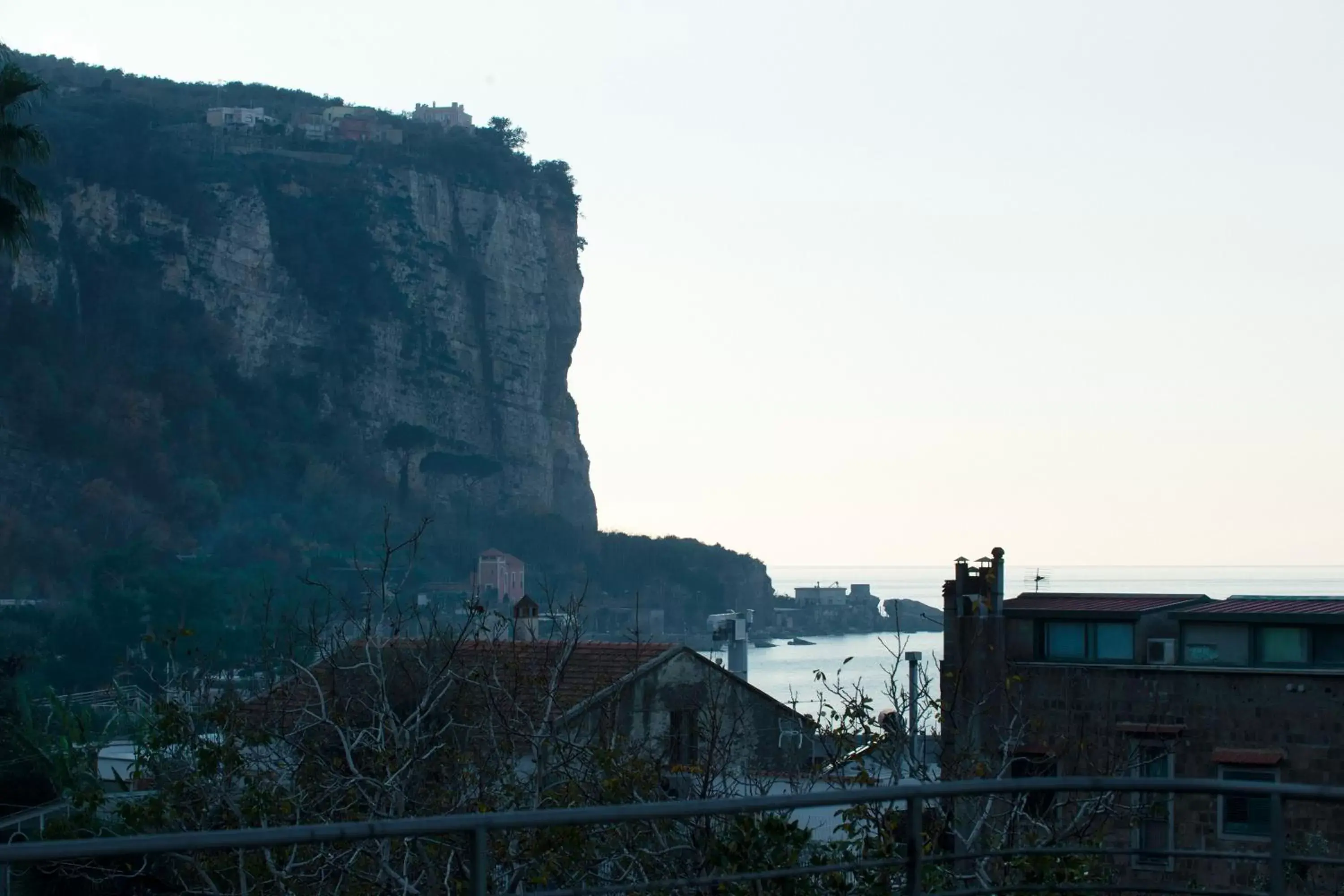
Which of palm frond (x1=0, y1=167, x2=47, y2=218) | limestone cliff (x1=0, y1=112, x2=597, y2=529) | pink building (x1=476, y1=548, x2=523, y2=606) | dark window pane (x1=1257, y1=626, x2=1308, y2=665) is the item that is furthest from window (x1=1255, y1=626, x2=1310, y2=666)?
pink building (x1=476, y1=548, x2=523, y2=606)

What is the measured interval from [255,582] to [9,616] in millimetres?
21608

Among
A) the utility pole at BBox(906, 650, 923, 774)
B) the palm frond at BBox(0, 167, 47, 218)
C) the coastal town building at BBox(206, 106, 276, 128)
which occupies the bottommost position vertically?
the utility pole at BBox(906, 650, 923, 774)

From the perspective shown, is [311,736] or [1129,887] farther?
[311,736]

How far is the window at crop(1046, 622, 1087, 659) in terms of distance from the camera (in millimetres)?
23109

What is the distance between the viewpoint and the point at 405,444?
490ft

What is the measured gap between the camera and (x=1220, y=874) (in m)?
18.8

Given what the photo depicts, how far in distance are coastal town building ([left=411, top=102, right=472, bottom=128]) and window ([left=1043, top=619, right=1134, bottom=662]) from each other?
157 meters

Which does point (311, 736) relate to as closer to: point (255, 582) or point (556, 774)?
point (556, 774)

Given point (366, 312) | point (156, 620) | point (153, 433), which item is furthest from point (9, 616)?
point (366, 312)

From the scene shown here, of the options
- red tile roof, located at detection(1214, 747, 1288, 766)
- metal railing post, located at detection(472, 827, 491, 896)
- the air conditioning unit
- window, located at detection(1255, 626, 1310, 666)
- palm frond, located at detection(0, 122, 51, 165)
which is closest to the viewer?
metal railing post, located at detection(472, 827, 491, 896)

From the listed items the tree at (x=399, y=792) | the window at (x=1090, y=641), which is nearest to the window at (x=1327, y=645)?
the window at (x=1090, y=641)

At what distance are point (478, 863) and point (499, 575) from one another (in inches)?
5499

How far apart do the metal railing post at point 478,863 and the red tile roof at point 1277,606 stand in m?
19.1

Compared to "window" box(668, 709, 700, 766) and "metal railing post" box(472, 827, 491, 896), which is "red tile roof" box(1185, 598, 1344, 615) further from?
"metal railing post" box(472, 827, 491, 896)
